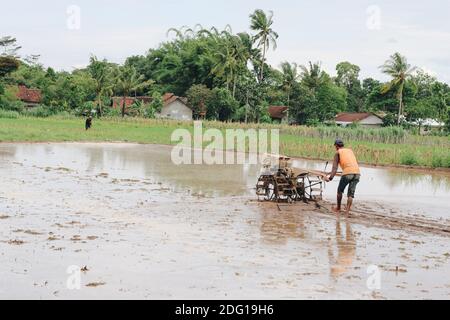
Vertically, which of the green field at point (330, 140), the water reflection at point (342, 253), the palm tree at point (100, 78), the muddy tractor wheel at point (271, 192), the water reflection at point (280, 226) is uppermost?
the palm tree at point (100, 78)

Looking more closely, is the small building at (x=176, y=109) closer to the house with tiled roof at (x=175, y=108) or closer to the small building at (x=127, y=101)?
the house with tiled roof at (x=175, y=108)

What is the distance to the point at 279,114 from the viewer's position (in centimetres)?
7219

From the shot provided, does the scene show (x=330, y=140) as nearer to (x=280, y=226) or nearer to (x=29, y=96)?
(x=280, y=226)

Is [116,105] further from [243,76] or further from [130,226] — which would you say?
[130,226]

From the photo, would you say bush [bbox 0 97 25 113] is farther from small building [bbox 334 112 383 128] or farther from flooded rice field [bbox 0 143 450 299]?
flooded rice field [bbox 0 143 450 299]

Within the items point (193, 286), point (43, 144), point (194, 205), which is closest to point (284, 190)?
point (194, 205)

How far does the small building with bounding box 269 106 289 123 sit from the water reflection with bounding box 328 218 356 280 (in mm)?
58569

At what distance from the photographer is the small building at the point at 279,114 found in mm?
70375

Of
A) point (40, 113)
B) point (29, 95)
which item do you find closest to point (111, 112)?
point (40, 113)

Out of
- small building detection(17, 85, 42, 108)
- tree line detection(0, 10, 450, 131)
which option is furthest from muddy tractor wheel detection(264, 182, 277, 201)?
small building detection(17, 85, 42, 108)

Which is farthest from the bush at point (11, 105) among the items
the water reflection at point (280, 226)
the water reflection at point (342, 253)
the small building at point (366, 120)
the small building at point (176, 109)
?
the water reflection at point (342, 253)

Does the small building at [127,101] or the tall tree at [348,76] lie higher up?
the tall tree at [348,76]

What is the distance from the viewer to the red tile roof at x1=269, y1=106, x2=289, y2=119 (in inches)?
2810

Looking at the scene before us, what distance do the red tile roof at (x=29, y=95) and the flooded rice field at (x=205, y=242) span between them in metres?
57.8
